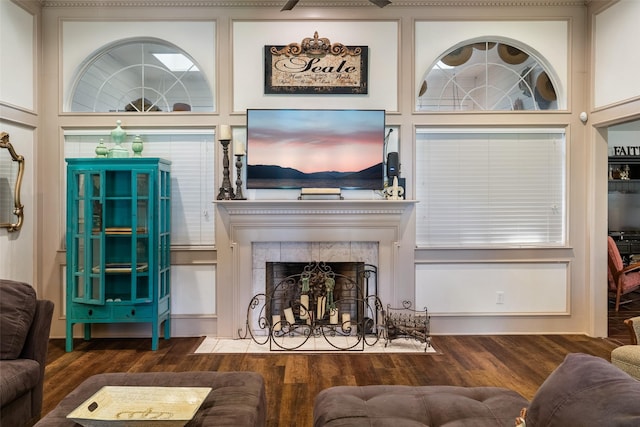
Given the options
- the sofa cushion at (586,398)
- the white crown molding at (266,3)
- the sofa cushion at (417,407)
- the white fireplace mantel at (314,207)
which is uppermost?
the white crown molding at (266,3)

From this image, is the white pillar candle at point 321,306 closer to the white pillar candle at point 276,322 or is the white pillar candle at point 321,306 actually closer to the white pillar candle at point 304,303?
the white pillar candle at point 304,303

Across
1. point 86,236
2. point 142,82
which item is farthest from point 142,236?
point 142,82

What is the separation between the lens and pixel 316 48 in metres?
3.81

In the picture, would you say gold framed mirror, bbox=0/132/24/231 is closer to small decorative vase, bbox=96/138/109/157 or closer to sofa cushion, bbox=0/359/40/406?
small decorative vase, bbox=96/138/109/157

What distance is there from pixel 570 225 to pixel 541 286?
2.22ft

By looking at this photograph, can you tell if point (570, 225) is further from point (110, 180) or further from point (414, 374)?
point (110, 180)

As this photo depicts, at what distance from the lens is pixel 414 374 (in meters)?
2.99

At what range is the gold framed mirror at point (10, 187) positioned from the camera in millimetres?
3445

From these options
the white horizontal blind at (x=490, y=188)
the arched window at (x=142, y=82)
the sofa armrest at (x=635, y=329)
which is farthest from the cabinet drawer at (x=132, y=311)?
the sofa armrest at (x=635, y=329)

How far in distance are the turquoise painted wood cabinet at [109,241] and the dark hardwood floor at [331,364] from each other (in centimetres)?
27

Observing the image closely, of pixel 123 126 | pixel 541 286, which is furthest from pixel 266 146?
pixel 541 286

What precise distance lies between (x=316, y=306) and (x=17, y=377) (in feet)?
7.98

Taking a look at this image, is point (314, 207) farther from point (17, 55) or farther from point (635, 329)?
point (17, 55)

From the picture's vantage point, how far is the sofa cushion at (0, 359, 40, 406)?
1910 mm
